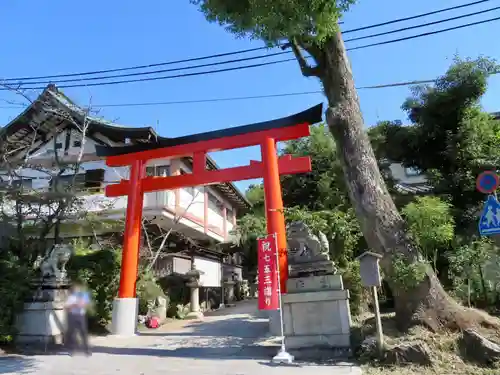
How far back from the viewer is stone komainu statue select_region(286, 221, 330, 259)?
859 centimetres

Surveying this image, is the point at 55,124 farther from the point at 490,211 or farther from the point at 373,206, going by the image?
the point at 490,211

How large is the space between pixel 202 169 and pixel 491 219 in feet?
27.1

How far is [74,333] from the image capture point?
8289mm

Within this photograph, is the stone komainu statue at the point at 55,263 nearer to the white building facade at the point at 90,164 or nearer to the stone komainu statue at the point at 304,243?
the white building facade at the point at 90,164

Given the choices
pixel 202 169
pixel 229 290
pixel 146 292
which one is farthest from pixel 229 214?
pixel 202 169

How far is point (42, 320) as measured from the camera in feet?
32.1

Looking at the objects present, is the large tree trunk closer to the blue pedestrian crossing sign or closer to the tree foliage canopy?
the blue pedestrian crossing sign

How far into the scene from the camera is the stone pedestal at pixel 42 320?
973 cm

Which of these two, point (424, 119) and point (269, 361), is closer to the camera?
point (269, 361)

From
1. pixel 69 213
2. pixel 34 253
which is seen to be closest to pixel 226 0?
pixel 69 213

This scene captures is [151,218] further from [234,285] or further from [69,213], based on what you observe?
[234,285]

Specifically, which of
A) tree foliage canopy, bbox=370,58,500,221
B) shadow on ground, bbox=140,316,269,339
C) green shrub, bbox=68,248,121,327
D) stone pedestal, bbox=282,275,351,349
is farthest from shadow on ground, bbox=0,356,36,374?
tree foliage canopy, bbox=370,58,500,221

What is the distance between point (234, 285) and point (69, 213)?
1534 cm

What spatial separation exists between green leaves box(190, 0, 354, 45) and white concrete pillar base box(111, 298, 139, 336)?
7899 millimetres
